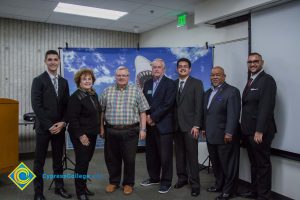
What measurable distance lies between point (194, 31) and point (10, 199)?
3.84 meters

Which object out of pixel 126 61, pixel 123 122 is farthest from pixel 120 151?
pixel 126 61

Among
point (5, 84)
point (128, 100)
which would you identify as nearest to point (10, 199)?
point (128, 100)

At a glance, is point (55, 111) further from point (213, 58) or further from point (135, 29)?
point (135, 29)

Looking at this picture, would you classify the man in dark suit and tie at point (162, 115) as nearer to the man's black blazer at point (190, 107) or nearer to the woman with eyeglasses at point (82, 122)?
the man's black blazer at point (190, 107)

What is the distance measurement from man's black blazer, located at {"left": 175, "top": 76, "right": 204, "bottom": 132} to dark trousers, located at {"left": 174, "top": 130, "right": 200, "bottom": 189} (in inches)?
5.1

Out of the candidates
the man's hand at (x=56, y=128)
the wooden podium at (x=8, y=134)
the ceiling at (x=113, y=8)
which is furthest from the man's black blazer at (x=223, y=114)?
the wooden podium at (x=8, y=134)

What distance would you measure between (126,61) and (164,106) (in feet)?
5.05

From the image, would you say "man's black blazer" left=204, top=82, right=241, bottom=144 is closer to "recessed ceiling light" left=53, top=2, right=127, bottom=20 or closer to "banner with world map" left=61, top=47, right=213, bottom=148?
"banner with world map" left=61, top=47, right=213, bottom=148

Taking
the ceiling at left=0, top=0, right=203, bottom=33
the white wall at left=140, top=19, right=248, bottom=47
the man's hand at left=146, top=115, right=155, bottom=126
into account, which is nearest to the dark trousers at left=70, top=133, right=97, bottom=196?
the man's hand at left=146, top=115, right=155, bottom=126

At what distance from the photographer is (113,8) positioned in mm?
4379

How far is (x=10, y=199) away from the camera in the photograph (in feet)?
9.63

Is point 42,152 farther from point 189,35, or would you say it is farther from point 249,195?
point 189,35

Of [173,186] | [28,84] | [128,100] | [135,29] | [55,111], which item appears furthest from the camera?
[135,29]

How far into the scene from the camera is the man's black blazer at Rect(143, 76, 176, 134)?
309 cm
